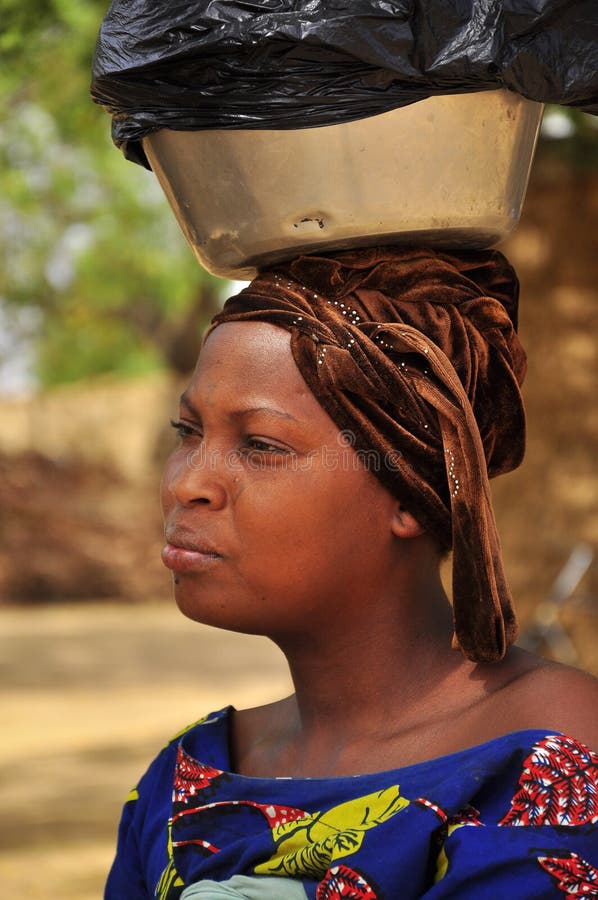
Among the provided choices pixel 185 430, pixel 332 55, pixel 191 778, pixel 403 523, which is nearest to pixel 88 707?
pixel 191 778

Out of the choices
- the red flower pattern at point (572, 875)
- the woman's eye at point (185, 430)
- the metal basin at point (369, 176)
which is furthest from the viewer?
the woman's eye at point (185, 430)

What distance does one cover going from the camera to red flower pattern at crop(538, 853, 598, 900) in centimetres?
141

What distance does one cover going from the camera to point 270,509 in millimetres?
1652

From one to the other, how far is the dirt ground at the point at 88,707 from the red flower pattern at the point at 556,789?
12.8 feet

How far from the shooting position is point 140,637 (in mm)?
11945

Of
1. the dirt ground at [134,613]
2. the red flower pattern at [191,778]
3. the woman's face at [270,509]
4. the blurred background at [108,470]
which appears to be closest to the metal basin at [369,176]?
the woman's face at [270,509]

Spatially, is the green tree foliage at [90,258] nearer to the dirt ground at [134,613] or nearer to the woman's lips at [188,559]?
the dirt ground at [134,613]

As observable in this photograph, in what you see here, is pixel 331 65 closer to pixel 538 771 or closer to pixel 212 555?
pixel 212 555

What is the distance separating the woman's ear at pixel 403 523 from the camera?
1.72 metres

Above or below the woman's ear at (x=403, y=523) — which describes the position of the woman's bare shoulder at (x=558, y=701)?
below

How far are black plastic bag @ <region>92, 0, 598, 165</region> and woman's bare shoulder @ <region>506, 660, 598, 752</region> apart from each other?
2.31 feet

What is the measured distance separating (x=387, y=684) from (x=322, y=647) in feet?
0.32

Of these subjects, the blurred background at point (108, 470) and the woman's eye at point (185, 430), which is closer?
the woman's eye at point (185, 430)


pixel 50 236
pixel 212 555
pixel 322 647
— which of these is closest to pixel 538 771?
pixel 322 647
